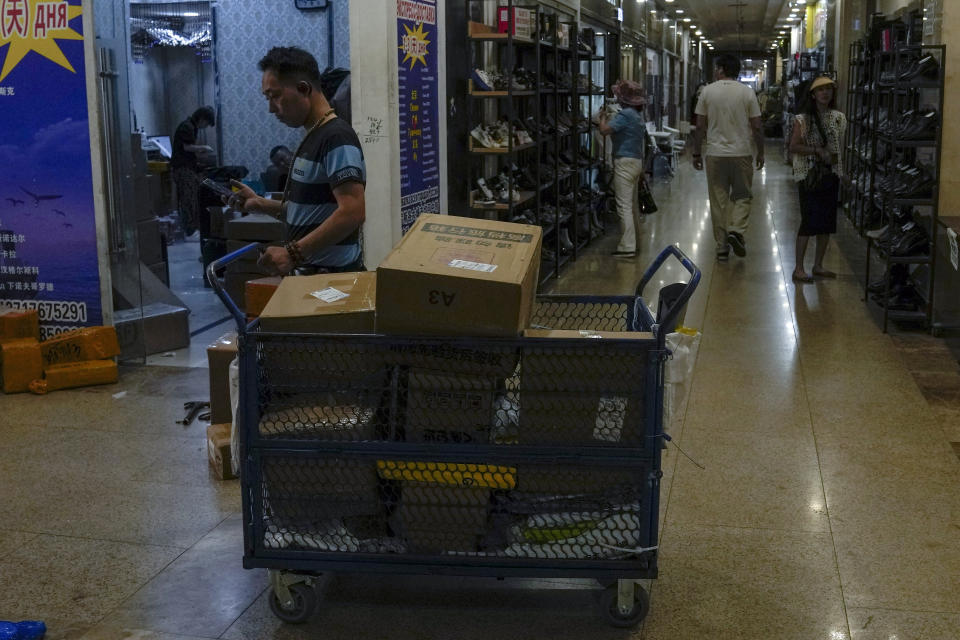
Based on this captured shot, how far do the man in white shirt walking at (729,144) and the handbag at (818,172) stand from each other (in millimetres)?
1098

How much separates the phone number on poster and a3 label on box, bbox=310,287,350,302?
9.89 ft

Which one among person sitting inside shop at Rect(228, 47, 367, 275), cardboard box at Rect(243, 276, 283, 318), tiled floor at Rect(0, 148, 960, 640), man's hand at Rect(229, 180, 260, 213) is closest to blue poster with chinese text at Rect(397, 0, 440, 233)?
cardboard box at Rect(243, 276, 283, 318)

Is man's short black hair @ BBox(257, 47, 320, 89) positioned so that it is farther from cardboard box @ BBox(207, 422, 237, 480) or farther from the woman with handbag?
the woman with handbag

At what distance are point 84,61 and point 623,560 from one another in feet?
12.7

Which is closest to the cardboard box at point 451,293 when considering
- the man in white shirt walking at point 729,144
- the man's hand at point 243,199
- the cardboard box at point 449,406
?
the cardboard box at point 449,406

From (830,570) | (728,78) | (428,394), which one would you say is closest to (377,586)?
(428,394)

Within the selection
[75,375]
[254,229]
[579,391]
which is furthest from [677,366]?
[254,229]

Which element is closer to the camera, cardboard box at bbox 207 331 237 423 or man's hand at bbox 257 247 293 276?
man's hand at bbox 257 247 293 276

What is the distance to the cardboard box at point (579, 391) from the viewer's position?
2.71 metres

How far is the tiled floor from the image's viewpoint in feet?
9.77

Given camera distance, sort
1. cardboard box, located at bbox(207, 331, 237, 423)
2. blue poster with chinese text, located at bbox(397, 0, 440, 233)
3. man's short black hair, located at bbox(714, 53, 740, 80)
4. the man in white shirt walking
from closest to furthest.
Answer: cardboard box, located at bbox(207, 331, 237, 423)
blue poster with chinese text, located at bbox(397, 0, 440, 233)
the man in white shirt walking
man's short black hair, located at bbox(714, 53, 740, 80)

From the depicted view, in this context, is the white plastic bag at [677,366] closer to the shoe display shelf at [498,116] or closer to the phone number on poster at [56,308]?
the phone number on poster at [56,308]

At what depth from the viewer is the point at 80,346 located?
5.42m

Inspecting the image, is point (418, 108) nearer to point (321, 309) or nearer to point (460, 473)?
point (321, 309)
